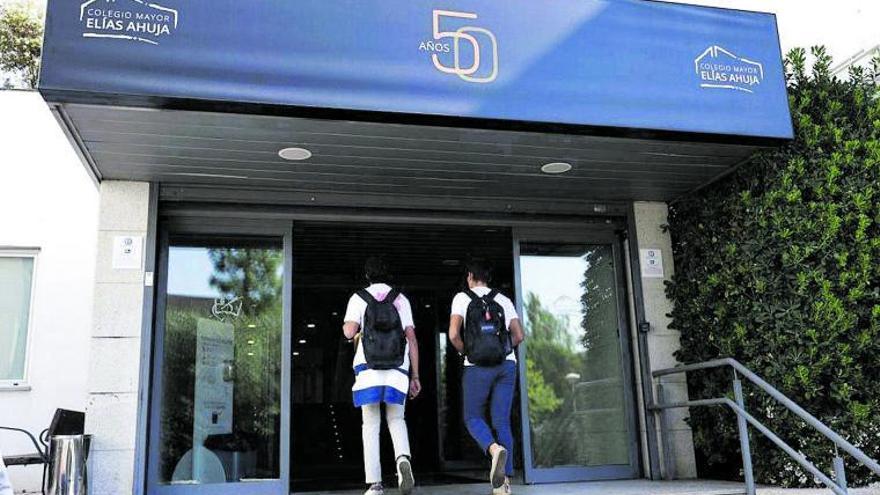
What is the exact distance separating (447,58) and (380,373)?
1.99m

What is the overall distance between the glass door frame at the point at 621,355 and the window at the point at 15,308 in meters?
4.16

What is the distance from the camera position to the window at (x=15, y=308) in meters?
6.65

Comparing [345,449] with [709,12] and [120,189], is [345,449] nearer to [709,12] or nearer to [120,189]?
[120,189]

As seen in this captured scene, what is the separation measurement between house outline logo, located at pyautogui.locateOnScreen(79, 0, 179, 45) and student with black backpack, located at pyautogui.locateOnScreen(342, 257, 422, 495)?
6.58ft

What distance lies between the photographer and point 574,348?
22.4ft

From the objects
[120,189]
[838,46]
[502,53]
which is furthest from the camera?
[838,46]

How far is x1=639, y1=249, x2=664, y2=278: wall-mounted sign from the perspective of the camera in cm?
662

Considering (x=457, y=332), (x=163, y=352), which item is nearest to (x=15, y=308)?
(x=163, y=352)

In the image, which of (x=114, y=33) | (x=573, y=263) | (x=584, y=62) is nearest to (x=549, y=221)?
(x=573, y=263)

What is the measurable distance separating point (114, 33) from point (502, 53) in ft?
7.36

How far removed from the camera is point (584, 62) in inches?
197

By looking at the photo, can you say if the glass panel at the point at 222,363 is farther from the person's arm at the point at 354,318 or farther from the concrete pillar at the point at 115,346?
the person's arm at the point at 354,318

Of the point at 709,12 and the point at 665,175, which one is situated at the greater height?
the point at 709,12

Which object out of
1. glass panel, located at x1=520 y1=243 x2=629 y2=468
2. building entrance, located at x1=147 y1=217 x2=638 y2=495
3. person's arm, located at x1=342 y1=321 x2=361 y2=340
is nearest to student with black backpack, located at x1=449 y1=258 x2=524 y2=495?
person's arm, located at x1=342 y1=321 x2=361 y2=340
